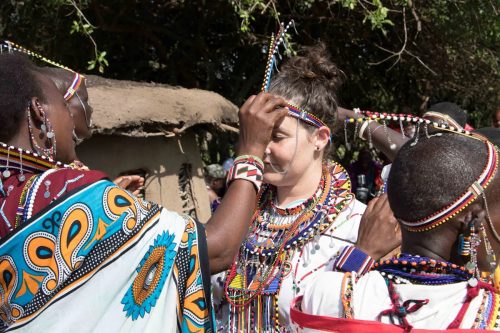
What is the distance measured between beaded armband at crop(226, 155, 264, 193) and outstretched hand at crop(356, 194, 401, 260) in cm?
52

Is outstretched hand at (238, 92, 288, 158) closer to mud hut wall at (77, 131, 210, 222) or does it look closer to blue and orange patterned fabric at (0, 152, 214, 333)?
blue and orange patterned fabric at (0, 152, 214, 333)

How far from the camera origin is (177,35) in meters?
8.28

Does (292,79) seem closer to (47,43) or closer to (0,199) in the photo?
(0,199)

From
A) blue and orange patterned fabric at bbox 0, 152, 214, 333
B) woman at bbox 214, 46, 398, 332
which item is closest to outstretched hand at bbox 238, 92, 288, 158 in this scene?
blue and orange patterned fabric at bbox 0, 152, 214, 333

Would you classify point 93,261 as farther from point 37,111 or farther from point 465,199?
point 465,199

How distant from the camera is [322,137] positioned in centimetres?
274

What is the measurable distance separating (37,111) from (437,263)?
1220mm

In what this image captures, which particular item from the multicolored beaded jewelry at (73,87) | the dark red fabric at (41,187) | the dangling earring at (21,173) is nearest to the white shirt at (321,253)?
the dark red fabric at (41,187)

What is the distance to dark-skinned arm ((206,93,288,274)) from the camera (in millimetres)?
1841

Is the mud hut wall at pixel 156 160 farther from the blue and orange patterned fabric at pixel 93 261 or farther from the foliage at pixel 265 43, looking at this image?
the blue and orange patterned fabric at pixel 93 261

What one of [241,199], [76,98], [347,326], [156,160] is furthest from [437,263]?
[156,160]

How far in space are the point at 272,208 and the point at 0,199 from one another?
134 centimetres

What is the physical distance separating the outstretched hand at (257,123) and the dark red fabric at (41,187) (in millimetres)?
509

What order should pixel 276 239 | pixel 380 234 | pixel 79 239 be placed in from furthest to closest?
pixel 276 239 < pixel 380 234 < pixel 79 239
